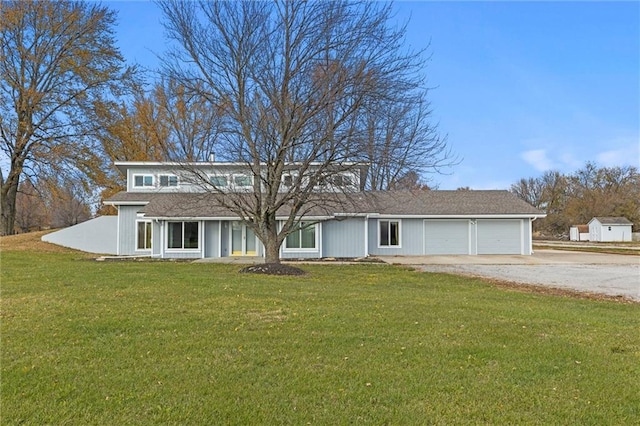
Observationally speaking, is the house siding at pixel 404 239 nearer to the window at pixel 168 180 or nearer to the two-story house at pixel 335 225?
the two-story house at pixel 335 225

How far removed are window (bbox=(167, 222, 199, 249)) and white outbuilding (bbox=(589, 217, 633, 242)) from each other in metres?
49.1

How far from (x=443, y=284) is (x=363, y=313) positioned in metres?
5.93

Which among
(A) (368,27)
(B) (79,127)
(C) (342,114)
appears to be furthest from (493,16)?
(B) (79,127)

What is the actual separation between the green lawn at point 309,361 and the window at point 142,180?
57.7 feet

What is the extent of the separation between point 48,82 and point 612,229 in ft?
188

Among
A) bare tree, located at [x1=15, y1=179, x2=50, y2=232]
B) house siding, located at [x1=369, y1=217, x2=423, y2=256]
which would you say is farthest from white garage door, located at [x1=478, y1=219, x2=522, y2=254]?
bare tree, located at [x1=15, y1=179, x2=50, y2=232]

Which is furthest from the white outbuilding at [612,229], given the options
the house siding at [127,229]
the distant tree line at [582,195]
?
the house siding at [127,229]

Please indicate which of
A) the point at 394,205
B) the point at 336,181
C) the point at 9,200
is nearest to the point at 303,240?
the point at 394,205

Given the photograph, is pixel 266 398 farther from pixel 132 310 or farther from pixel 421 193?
pixel 421 193

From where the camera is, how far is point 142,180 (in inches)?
996

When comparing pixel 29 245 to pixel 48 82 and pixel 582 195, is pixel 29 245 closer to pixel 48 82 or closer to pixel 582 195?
pixel 48 82

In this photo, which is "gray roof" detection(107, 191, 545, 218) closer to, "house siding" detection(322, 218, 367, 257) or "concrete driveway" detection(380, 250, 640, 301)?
"house siding" detection(322, 218, 367, 257)

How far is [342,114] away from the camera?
13.8 meters

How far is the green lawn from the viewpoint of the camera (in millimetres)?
3453
